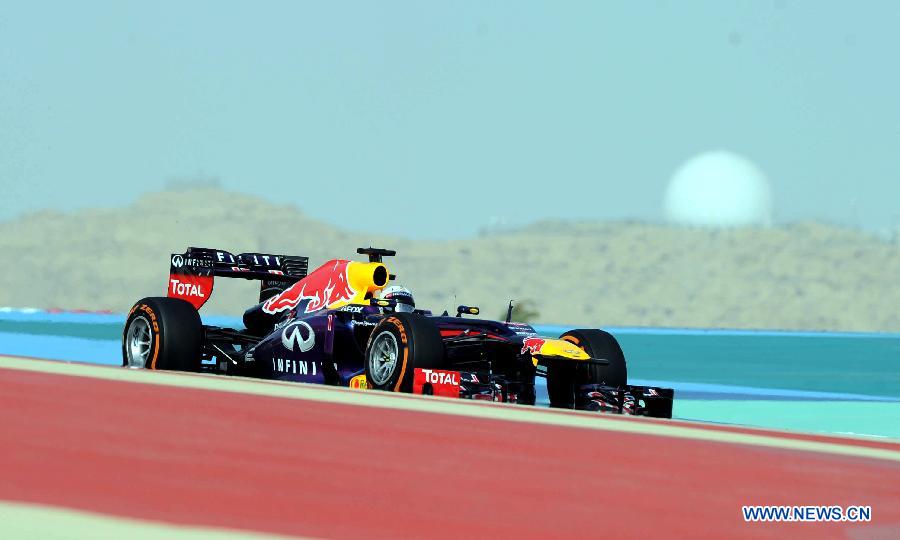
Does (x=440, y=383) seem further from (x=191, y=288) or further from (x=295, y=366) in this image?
(x=191, y=288)

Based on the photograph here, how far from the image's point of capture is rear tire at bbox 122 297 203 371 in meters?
22.0

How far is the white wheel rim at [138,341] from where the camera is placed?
73.9 ft

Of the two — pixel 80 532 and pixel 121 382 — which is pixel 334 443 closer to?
pixel 80 532

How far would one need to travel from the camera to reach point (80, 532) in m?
8.97

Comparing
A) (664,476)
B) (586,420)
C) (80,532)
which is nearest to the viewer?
(80,532)

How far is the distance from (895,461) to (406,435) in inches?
172

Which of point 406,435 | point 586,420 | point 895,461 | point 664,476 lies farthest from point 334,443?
point 895,461

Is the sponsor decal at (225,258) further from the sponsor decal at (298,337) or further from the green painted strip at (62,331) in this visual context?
the green painted strip at (62,331)

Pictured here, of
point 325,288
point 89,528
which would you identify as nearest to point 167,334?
point 325,288

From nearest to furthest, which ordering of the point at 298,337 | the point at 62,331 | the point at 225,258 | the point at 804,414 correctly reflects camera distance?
the point at 298,337, the point at 225,258, the point at 804,414, the point at 62,331

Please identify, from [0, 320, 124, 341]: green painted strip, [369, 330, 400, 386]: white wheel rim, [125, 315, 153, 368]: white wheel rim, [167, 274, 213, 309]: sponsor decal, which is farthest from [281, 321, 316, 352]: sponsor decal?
[0, 320, 124, 341]: green painted strip

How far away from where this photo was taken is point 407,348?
1878cm

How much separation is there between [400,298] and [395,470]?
9.64 meters

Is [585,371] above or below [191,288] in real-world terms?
below
